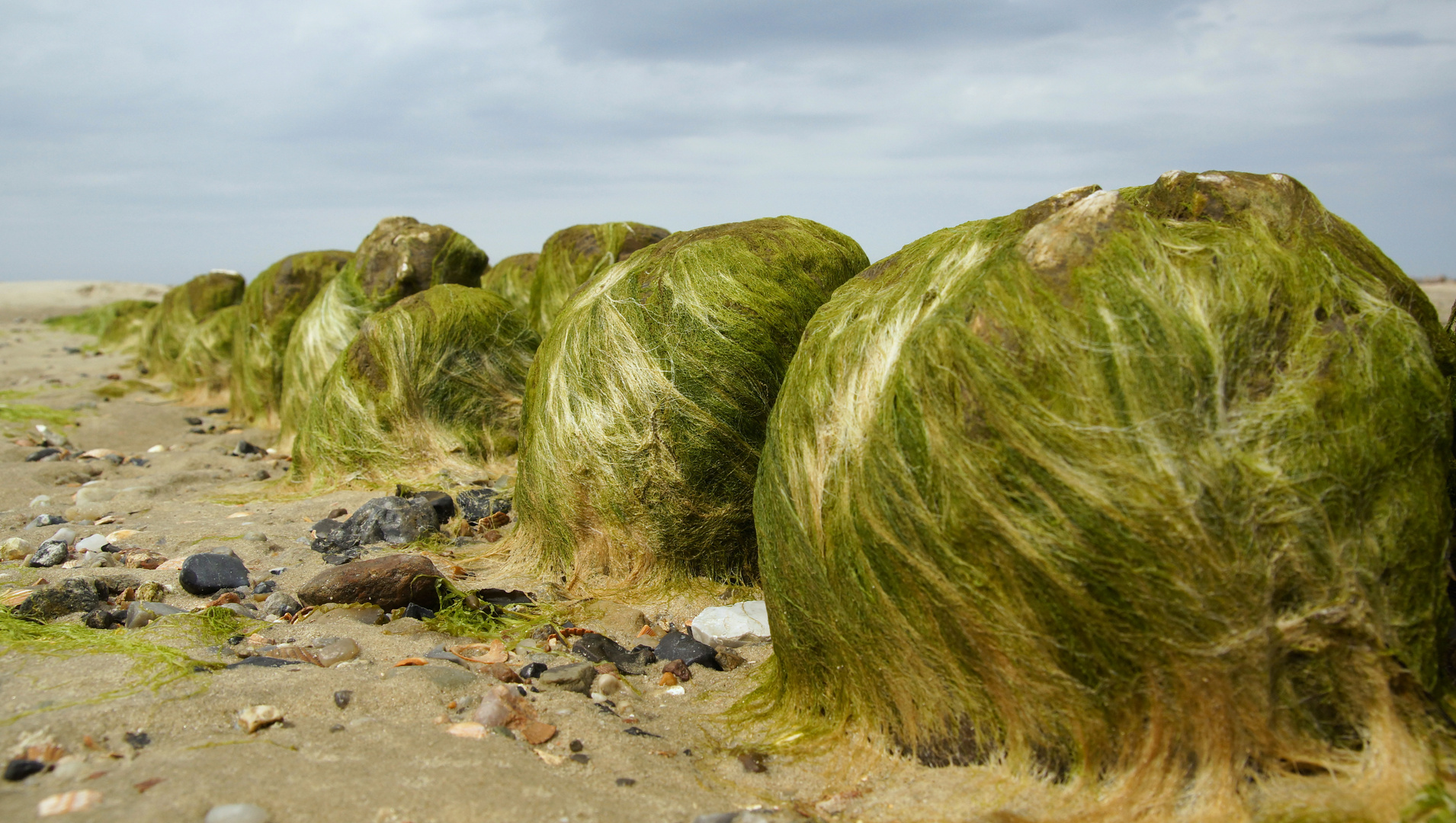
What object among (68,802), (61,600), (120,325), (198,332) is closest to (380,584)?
(61,600)

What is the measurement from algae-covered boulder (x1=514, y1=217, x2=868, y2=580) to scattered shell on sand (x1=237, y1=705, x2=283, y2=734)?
81.1 inches

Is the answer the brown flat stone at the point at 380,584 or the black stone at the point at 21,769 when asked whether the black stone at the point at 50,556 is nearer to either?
the brown flat stone at the point at 380,584

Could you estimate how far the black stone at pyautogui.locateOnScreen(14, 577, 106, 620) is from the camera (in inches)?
151

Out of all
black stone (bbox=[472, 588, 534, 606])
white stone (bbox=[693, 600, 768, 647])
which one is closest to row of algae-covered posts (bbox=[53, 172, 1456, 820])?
white stone (bbox=[693, 600, 768, 647])

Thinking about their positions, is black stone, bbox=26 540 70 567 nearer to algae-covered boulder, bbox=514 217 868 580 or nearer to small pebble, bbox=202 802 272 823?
algae-covered boulder, bbox=514 217 868 580

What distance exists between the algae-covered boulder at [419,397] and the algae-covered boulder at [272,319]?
3834mm

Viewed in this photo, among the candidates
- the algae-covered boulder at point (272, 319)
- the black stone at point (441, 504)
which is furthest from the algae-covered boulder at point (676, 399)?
the algae-covered boulder at point (272, 319)

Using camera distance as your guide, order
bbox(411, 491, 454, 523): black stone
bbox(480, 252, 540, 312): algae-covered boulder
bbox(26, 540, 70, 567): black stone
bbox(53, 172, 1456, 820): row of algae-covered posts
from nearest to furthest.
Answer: bbox(53, 172, 1456, 820): row of algae-covered posts → bbox(26, 540, 70, 567): black stone → bbox(411, 491, 454, 523): black stone → bbox(480, 252, 540, 312): algae-covered boulder

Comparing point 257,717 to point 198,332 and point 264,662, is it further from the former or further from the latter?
point 198,332

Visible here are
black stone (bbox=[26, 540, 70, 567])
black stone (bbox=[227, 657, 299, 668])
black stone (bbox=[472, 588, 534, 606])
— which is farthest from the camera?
black stone (bbox=[26, 540, 70, 567])

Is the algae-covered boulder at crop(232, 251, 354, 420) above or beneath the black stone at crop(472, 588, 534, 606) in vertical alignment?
above

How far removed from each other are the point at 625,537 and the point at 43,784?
2685 mm

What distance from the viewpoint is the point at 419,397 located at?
714cm

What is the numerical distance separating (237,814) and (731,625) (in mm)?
2343
